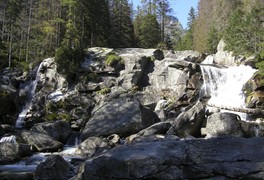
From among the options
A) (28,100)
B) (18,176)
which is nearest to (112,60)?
(28,100)

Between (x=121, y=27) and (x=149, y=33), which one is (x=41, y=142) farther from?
(x=149, y=33)

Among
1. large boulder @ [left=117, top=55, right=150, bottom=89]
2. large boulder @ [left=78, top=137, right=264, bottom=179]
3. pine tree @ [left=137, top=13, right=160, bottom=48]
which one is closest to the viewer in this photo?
large boulder @ [left=78, top=137, right=264, bottom=179]

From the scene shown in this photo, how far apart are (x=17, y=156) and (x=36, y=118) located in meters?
11.1

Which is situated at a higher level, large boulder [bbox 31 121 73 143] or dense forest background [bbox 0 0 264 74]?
dense forest background [bbox 0 0 264 74]

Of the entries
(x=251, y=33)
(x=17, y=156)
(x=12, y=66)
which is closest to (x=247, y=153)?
(x=17, y=156)

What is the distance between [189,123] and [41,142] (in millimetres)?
8420

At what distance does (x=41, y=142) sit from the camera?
63.0 ft

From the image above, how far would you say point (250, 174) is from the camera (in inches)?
276

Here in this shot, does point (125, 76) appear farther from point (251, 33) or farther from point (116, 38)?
point (116, 38)

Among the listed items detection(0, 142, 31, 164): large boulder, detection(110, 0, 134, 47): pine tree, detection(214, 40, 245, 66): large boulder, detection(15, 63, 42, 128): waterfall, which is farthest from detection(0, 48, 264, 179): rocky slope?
detection(110, 0, 134, 47): pine tree

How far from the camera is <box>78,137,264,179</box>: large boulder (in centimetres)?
727

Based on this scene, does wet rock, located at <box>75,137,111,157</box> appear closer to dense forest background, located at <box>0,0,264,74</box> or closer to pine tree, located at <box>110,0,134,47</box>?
dense forest background, located at <box>0,0,264,74</box>

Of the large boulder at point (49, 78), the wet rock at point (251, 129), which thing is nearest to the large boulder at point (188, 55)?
the large boulder at point (49, 78)

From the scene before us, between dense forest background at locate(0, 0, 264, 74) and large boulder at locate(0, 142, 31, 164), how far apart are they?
15.8m
